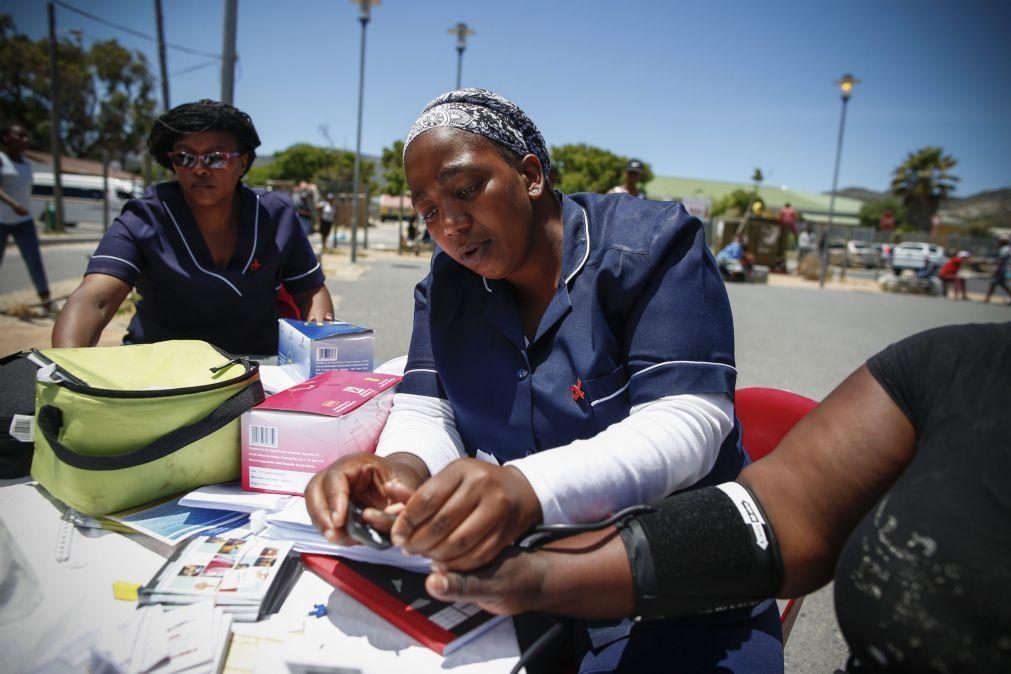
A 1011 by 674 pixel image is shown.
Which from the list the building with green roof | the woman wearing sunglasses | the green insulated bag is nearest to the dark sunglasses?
the woman wearing sunglasses

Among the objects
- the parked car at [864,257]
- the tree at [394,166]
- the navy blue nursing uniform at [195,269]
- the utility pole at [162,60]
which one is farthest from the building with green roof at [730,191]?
the navy blue nursing uniform at [195,269]

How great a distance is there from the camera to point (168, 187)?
2.46m

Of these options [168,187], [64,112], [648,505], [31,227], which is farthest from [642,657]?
[64,112]

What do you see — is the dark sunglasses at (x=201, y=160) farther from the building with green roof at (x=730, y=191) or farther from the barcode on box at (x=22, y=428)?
the building with green roof at (x=730, y=191)

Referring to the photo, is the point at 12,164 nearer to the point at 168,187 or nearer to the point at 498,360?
the point at 168,187

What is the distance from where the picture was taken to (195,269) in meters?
2.40

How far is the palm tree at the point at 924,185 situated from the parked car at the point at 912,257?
31997mm

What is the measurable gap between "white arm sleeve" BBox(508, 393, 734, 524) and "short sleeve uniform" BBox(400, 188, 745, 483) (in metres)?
0.06

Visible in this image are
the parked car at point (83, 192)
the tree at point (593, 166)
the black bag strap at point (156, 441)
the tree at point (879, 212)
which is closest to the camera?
the black bag strap at point (156, 441)

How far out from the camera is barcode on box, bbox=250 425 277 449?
140cm

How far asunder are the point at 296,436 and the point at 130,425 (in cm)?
34

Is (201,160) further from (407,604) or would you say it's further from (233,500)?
(407,604)

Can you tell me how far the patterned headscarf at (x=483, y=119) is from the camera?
1.43 meters

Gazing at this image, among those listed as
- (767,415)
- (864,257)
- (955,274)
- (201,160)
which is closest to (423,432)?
(767,415)
